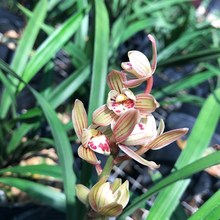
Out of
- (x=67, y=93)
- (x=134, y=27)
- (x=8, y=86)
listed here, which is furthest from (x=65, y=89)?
(x=134, y=27)

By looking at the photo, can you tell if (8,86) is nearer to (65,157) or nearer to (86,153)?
(65,157)

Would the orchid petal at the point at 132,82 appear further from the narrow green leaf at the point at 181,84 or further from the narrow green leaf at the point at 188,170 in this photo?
the narrow green leaf at the point at 181,84

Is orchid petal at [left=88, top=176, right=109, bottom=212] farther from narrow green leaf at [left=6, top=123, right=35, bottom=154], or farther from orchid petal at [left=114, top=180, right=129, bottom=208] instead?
narrow green leaf at [left=6, top=123, right=35, bottom=154]

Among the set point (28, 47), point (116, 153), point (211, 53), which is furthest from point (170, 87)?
point (116, 153)

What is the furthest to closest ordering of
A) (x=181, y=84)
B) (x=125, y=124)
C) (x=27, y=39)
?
(x=181, y=84) < (x=27, y=39) < (x=125, y=124)

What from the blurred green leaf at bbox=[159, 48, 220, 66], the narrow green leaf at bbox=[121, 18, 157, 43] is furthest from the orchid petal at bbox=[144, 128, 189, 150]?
the narrow green leaf at bbox=[121, 18, 157, 43]

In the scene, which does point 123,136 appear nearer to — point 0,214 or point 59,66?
point 0,214
